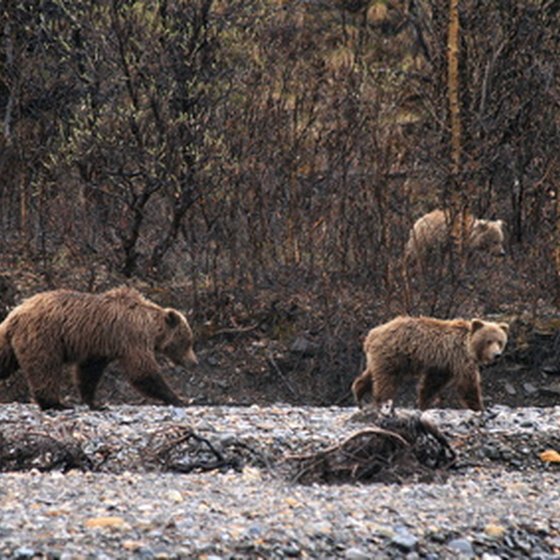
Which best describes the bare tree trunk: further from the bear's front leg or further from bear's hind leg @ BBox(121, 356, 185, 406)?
bear's hind leg @ BBox(121, 356, 185, 406)

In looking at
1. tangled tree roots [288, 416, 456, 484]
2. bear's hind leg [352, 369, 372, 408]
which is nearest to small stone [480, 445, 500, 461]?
tangled tree roots [288, 416, 456, 484]

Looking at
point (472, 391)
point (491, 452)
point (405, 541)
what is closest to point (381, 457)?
point (491, 452)

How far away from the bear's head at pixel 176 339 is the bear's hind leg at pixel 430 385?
2175 mm

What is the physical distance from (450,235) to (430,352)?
13.5 ft

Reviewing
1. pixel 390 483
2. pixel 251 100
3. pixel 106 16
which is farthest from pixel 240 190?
pixel 390 483

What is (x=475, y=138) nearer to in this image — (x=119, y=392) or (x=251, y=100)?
(x=251, y=100)

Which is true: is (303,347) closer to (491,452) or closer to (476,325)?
(476,325)

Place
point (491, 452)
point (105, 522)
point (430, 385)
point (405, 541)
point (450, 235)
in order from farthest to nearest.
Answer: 1. point (450, 235)
2. point (430, 385)
3. point (491, 452)
4. point (405, 541)
5. point (105, 522)

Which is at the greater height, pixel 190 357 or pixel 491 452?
pixel 190 357

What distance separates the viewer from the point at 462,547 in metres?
6.65

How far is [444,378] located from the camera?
12055mm

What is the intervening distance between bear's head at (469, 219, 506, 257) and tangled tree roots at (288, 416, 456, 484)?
795 centimetres

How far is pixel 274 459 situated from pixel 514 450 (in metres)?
1.99

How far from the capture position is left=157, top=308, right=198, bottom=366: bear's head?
11719 mm
